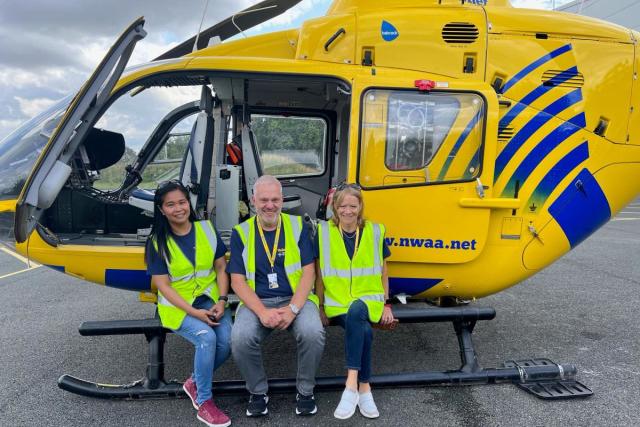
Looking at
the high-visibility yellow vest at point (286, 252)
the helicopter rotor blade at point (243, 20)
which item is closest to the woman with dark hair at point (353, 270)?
the high-visibility yellow vest at point (286, 252)

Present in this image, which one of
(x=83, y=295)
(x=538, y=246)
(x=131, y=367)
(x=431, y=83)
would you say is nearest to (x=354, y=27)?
(x=431, y=83)

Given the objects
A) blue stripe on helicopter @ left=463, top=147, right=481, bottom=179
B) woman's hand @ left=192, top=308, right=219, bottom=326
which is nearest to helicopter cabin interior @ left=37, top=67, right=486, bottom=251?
blue stripe on helicopter @ left=463, top=147, right=481, bottom=179

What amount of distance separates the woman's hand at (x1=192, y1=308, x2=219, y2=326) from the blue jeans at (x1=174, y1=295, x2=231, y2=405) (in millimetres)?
20

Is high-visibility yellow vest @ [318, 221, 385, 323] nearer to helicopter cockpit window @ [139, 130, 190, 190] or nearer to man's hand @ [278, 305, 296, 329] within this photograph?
man's hand @ [278, 305, 296, 329]

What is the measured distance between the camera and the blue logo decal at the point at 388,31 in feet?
9.66

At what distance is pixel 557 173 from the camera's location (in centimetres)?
292

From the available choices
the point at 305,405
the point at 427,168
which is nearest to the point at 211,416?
the point at 305,405

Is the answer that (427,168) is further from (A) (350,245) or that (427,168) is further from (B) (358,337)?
(B) (358,337)

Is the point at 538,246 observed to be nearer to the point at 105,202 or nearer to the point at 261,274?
the point at 261,274

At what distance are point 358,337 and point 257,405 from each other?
2.36 feet

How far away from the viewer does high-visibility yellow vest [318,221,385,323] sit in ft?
8.60

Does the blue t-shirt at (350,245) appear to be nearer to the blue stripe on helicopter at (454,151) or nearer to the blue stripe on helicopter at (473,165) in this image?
the blue stripe on helicopter at (454,151)

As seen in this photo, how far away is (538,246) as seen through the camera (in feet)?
9.70

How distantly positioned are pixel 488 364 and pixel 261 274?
1913 mm
